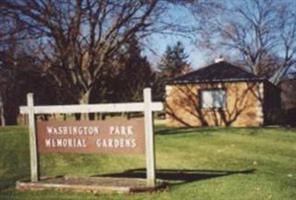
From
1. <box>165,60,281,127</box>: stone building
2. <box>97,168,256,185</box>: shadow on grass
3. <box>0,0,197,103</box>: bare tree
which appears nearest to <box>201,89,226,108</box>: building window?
<box>165,60,281,127</box>: stone building

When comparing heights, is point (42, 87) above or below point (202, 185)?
above

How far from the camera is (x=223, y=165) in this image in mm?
16875

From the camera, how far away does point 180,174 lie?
1512 centimetres

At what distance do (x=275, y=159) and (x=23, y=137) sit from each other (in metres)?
13.2

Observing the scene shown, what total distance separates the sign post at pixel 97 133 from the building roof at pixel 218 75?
91.1ft

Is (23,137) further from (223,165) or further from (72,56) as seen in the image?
(223,165)

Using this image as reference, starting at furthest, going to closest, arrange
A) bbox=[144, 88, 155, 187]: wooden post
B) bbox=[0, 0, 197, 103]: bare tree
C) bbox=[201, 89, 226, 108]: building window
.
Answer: bbox=[201, 89, 226, 108]: building window
bbox=[0, 0, 197, 103]: bare tree
bbox=[144, 88, 155, 187]: wooden post

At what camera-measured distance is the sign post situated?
41.1 feet

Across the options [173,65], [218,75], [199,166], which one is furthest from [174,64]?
[199,166]

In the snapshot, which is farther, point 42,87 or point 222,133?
point 42,87

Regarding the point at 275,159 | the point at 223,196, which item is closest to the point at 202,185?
the point at 223,196

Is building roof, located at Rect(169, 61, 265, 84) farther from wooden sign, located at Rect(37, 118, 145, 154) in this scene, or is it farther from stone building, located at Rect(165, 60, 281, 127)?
wooden sign, located at Rect(37, 118, 145, 154)

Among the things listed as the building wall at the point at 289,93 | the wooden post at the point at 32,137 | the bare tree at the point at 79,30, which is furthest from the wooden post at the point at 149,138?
the building wall at the point at 289,93

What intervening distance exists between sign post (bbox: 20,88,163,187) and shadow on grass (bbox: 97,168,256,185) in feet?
4.21
